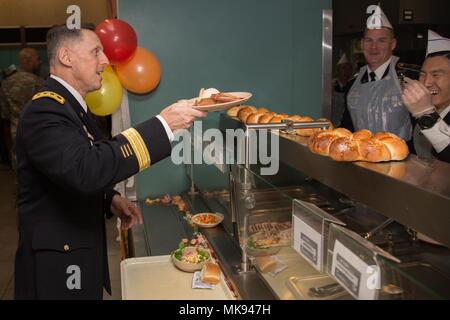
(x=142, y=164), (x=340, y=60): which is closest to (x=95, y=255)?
(x=142, y=164)

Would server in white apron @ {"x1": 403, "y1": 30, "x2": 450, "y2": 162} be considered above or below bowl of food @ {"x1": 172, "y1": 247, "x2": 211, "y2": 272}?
above

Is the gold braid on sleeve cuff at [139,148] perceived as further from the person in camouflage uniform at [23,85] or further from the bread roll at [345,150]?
the person in camouflage uniform at [23,85]

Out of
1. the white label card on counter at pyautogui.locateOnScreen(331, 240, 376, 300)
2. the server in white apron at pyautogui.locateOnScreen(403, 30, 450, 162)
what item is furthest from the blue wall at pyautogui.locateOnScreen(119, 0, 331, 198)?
the white label card on counter at pyautogui.locateOnScreen(331, 240, 376, 300)

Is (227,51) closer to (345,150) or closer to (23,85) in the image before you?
(345,150)

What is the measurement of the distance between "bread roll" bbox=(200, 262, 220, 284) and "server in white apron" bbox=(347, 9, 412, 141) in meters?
1.39

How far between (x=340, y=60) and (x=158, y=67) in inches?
104

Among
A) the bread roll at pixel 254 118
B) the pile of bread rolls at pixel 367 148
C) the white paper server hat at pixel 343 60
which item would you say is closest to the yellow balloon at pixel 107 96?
the bread roll at pixel 254 118

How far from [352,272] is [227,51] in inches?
97.3

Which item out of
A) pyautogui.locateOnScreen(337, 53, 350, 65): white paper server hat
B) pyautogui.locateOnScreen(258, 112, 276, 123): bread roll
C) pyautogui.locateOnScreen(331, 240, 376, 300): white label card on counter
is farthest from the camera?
pyautogui.locateOnScreen(337, 53, 350, 65): white paper server hat

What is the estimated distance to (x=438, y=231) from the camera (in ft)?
3.29

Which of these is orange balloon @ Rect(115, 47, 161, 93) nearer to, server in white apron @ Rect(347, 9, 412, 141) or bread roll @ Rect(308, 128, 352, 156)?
server in white apron @ Rect(347, 9, 412, 141)

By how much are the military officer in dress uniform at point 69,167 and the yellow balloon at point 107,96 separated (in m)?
1.08

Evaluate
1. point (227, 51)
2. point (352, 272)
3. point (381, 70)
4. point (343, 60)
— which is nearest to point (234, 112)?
point (227, 51)

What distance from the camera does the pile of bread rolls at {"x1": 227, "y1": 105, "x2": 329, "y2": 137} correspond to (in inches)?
73.5
